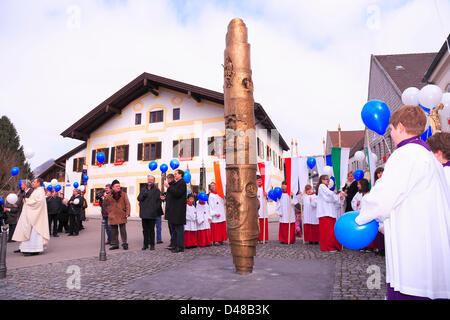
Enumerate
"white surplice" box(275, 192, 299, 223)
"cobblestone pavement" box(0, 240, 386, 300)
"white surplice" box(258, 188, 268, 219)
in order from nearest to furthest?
1. "cobblestone pavement" box(0, 240, 386, 300)
2. "white surplice" box(275, 192, 299, 223)
3. "white surplice" box(258, 188, 268, 219)

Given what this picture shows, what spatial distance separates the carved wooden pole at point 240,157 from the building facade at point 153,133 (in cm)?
1476

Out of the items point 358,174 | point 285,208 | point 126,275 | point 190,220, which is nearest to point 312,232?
point 285,208

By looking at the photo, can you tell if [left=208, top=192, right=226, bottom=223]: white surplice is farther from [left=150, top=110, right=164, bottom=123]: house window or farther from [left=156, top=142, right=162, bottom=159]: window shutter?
[left=150, top=110, right=164, bottom=123]: house window

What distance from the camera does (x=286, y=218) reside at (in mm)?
9602

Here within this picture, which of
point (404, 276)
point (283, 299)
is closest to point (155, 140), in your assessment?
point (283, 299)

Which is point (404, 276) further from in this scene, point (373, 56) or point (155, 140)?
point (373, 56)

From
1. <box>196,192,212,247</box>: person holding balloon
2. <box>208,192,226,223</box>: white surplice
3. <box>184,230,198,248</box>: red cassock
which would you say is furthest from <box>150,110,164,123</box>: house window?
<box>184,230,198,248</box>: red cassock

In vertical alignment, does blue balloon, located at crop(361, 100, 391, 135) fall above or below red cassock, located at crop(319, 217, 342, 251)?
above

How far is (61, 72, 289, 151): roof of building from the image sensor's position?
846 inches

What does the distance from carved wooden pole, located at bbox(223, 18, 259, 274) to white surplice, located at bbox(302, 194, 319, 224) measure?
13.7ft

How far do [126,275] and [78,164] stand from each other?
25.2 metres

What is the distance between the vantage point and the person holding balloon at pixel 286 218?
31.1ft

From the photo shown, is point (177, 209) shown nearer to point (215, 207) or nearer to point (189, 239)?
point (189, 239)
